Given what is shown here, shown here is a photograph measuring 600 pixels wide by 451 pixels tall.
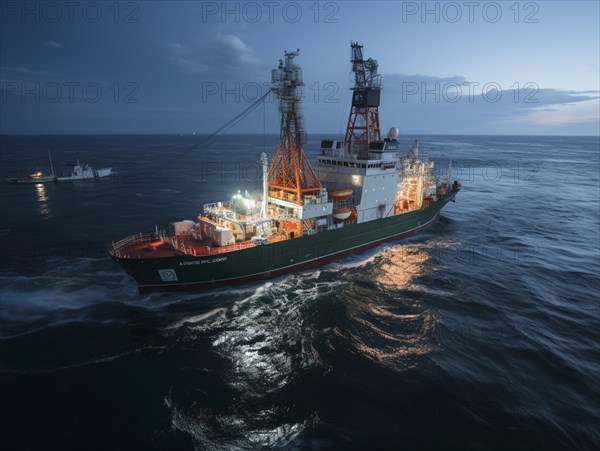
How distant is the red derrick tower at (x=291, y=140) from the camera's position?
2264 cm

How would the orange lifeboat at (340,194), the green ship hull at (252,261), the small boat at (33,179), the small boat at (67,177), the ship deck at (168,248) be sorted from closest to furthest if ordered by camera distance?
the green ship hull at (252,261)
the ship deck at (168,248)
the orange lifeboat at (340,194)
the small boat at (33,179)
the small boat at (67,177)

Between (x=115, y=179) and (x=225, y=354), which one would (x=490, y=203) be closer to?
(x=225, y=354)

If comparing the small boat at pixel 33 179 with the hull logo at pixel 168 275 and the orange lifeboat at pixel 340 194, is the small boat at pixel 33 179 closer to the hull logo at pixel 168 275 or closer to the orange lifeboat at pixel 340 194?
the hull logo at pixel 168 275

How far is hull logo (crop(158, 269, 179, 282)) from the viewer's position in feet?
64.4

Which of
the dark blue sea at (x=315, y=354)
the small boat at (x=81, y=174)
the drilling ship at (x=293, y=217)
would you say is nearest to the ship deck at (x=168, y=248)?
the drilling ship at (x=293, y=217)

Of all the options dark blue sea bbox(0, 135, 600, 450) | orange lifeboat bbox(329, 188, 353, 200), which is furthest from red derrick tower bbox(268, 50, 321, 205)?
dark blue sea bbox(0, 135, 600, 450)

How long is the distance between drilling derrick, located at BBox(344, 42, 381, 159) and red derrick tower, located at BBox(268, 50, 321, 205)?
6519 mm

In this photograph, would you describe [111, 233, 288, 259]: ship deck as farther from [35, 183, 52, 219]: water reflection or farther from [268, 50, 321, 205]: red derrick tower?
[35, 183, 52, 219]: water reflection

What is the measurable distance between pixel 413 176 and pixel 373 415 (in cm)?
2667

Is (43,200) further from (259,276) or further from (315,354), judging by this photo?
(315,354)

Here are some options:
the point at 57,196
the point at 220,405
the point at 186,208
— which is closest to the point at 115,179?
the point at 57,196

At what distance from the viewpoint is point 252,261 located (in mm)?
21594

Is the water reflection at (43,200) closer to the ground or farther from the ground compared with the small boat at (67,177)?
closer to the ground

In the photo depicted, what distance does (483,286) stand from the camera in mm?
22344
